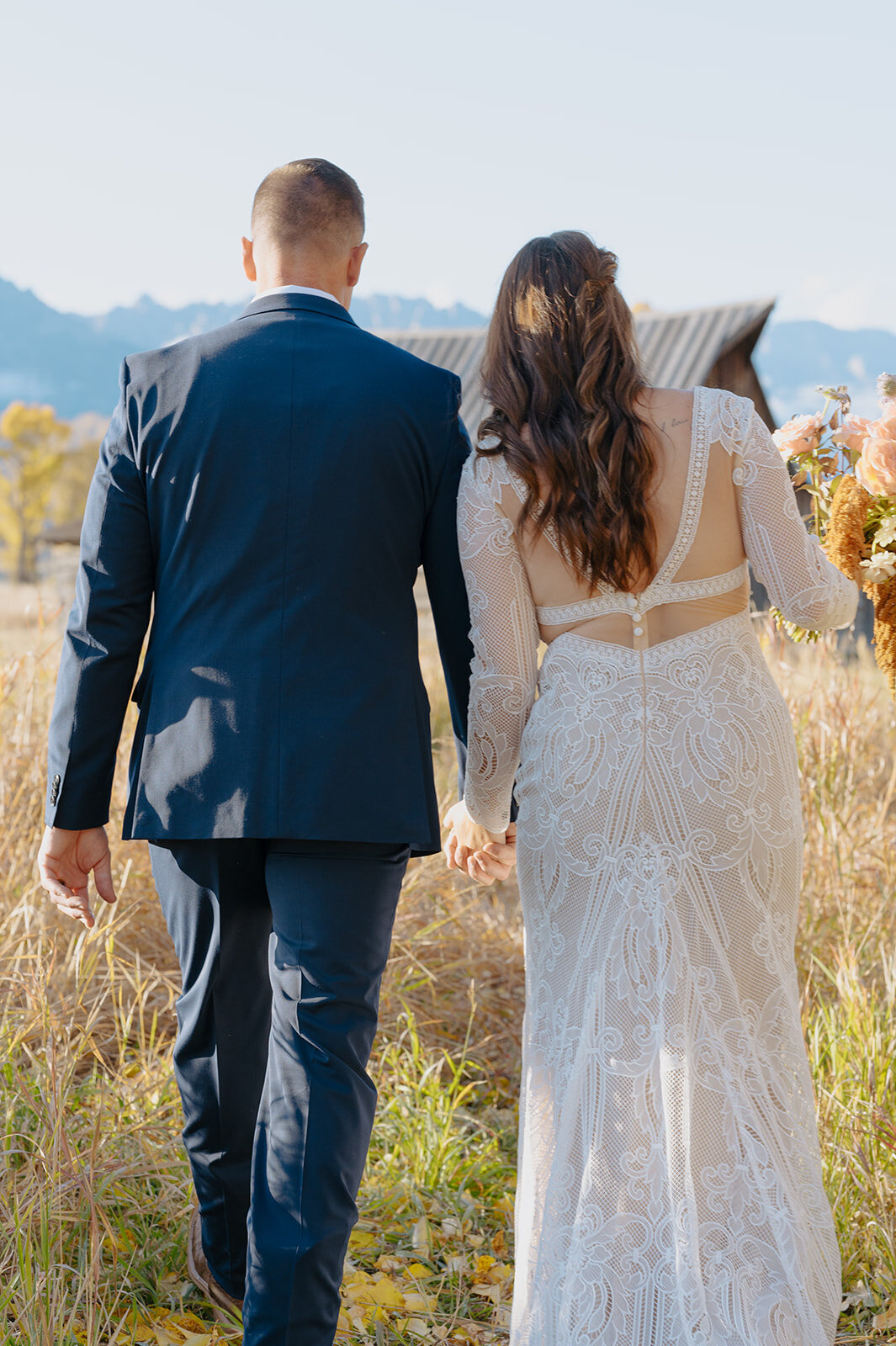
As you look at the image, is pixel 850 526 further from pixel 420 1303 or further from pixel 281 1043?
pixel 420 1303

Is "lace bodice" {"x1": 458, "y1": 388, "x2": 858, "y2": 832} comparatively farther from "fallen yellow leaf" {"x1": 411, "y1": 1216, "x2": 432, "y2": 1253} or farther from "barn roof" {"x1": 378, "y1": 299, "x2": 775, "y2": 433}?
"barn roof" {"x1": 378, "y1": 299, "x2": 775, "y2": 433}

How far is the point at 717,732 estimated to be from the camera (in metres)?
2.07

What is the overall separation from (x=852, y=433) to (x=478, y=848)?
1.16 m

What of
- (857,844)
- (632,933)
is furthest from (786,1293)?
(857,844)

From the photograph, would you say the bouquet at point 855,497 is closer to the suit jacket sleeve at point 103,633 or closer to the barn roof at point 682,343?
the suit jacket sleeve at point 103,633

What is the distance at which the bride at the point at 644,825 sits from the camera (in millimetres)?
1974

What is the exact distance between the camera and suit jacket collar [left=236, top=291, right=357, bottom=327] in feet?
7.38

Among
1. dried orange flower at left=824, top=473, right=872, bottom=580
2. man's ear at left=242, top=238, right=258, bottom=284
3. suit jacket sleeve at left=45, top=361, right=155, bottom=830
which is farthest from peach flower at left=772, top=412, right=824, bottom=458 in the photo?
suit jacket sleeve at left=45, top=361, right=155, bottom=830

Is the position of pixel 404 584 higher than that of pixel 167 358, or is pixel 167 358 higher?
pixel 167 358

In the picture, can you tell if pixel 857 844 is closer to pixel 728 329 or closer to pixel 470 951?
pixel 470 951

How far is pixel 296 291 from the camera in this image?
2268mm

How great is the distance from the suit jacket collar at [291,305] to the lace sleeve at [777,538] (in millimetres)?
810

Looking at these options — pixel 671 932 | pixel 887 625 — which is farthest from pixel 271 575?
pixel 887 625

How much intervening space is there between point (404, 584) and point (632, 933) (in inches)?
30.3
